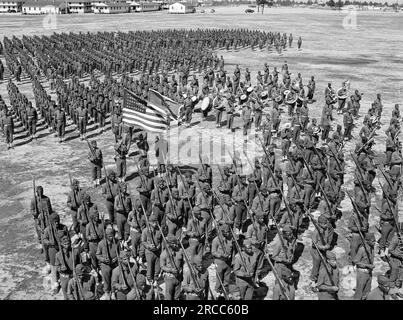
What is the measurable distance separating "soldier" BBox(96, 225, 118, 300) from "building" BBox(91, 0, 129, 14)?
101094 mm

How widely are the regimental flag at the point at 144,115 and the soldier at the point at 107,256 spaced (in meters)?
6.07

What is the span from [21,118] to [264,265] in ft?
49.7

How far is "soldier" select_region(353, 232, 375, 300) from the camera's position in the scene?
8406 mm

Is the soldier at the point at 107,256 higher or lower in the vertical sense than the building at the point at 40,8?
lower

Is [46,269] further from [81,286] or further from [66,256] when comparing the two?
[81,286]

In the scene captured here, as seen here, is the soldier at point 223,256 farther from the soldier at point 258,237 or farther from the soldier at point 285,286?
the soldier at point 285,286

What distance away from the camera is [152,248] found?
381 inches

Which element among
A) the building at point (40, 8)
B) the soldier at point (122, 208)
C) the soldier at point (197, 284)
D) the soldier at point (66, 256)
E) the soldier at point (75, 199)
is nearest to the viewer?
the soldier at point (197, 284)

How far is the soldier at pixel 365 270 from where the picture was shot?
27.6ft

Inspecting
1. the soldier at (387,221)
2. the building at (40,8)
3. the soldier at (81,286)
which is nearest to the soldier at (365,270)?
the soldier at (387,221)

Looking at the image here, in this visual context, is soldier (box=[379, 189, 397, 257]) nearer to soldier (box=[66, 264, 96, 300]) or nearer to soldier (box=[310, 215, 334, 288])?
soldier (box=[310, 215, 334, 288])

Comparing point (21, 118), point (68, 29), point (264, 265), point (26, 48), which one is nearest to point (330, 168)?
point (264, 265)

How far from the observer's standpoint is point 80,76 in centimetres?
3189

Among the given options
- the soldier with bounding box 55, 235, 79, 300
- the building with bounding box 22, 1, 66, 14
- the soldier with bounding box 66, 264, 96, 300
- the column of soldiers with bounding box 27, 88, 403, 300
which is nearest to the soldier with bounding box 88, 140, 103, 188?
the column of soldiers with bounding box 27, 88, 403, 300
